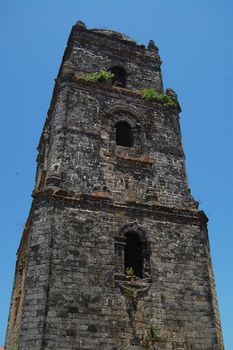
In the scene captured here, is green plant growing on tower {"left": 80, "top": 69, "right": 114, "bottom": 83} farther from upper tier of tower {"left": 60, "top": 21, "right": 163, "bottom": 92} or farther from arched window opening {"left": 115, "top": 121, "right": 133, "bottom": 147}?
arched window opening {"left": 115, "top": 121, "right": 133, "bottom": 147}

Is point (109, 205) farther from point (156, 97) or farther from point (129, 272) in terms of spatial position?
point (156, 97)

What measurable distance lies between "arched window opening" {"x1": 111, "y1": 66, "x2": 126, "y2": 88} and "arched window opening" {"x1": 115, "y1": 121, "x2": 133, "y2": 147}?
2.58 meters

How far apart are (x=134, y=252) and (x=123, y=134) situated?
4967mm

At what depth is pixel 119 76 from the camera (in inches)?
708

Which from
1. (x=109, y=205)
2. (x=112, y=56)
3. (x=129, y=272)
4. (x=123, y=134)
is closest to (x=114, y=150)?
(x=123, y=134)

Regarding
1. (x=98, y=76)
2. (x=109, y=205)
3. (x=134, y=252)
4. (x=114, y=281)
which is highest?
(x=98, y=76)

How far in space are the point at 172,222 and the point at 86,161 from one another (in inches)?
132

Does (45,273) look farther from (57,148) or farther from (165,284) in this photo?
(57,148)

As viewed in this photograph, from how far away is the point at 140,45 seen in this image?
19469 mm

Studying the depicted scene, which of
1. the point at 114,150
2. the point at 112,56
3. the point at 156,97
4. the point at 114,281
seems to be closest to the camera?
the point at 114,281

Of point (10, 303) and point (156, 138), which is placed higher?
point (156, 138)

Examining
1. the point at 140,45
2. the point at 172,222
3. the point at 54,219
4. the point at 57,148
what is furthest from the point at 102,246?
the point at 140,45

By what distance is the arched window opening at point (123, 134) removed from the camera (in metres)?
15.5

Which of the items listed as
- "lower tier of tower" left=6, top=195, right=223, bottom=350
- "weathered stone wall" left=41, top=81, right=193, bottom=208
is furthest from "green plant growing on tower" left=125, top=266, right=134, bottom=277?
"weathered stone wall" left=41, top=81, right=193, bottom=208
